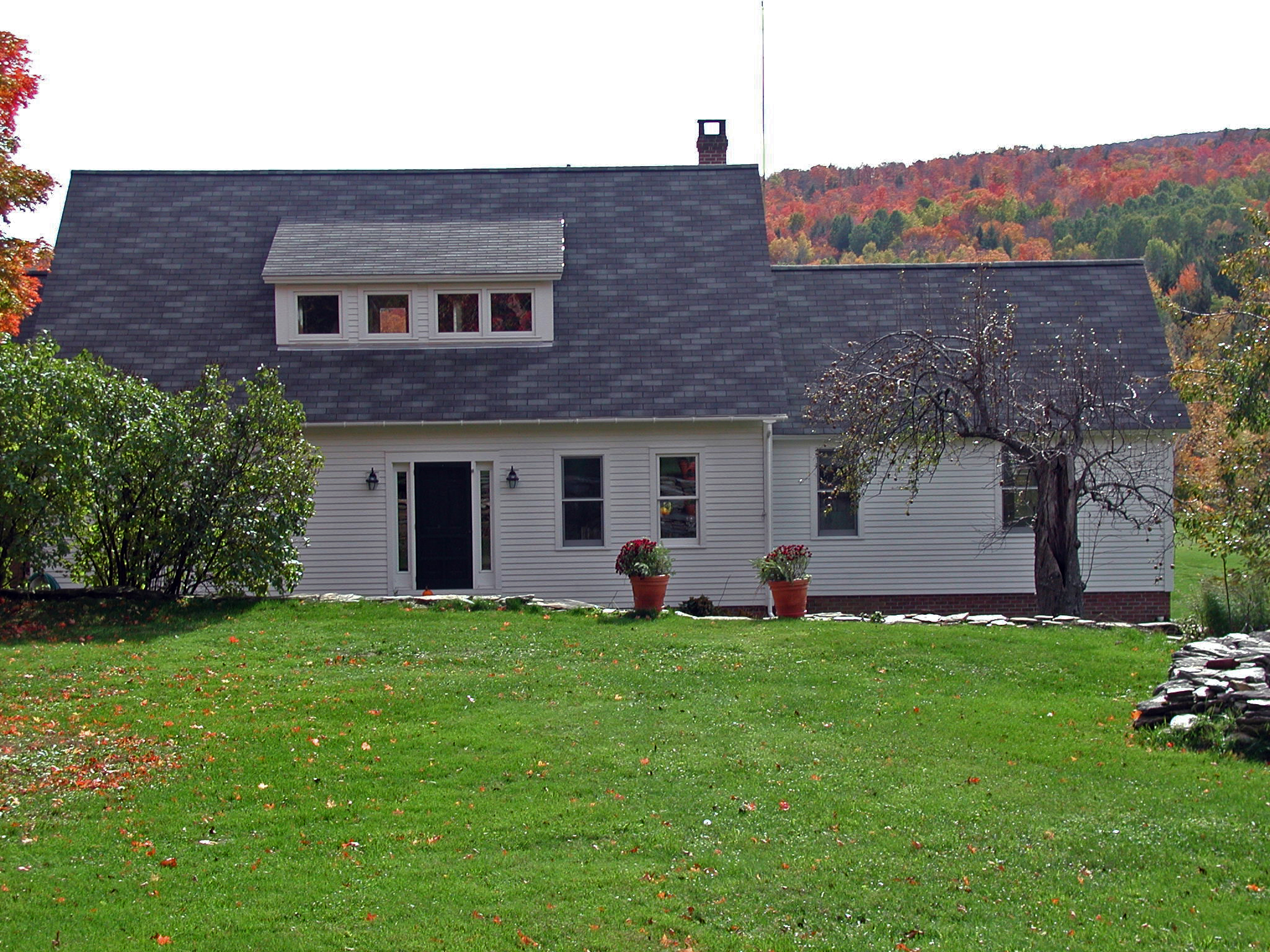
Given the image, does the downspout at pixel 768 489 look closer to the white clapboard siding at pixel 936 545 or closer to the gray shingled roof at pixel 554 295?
the gray shingled roof at pixel 554 295

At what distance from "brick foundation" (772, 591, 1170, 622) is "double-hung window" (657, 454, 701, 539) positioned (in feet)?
7.71

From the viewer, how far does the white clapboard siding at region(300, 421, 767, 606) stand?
18.7 m

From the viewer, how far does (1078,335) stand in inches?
647

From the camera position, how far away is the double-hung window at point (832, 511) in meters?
19.2

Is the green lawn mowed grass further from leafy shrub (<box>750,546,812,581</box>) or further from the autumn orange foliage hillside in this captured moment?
the autumn orange foliage hillside

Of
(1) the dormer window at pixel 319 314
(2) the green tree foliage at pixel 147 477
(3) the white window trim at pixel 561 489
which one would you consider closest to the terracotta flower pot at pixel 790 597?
(3) the white window trim at pixel 561 489

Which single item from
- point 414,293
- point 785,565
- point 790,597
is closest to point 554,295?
point 414,293

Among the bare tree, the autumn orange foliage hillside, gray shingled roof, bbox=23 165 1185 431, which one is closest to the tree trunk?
the bare tree

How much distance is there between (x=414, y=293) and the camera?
19.6 meters

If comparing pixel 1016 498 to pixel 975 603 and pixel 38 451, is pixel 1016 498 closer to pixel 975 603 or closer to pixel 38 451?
pixel 975 603

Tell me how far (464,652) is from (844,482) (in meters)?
5.53

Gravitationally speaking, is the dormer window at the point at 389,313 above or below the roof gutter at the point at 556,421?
above

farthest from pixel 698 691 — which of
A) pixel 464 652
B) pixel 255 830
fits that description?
pixel 255 830

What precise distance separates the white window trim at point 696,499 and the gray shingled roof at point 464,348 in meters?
0.72
